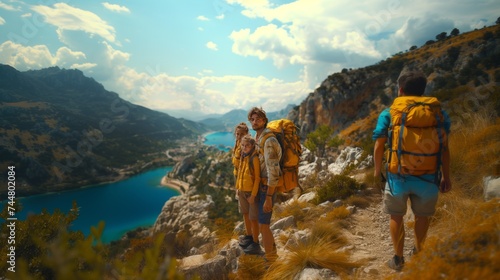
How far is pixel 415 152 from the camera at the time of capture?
2566 mm

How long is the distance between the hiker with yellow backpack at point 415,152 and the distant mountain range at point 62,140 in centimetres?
9617

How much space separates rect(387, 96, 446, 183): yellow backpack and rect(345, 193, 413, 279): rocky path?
1355 millimetres

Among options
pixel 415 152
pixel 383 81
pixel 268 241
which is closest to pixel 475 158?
pixel 415 152

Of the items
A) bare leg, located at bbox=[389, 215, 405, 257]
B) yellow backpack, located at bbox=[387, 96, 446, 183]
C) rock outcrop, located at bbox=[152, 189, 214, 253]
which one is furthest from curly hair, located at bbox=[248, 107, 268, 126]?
rock outcrop, located at bbox=[152, 189, 214, 253]

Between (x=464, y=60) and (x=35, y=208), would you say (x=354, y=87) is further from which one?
(x=35, y=208)

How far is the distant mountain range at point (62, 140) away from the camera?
254ft

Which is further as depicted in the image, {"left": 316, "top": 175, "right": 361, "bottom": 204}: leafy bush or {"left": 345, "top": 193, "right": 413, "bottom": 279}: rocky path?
{"left": 316, "top": 175, "right": 361, "bottom": 204}: leafy bush

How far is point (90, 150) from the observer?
10394 centimetres

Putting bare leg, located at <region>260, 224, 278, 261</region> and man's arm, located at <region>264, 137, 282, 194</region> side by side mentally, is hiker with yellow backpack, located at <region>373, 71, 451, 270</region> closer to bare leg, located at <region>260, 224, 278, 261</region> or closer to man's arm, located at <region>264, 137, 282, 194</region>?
man's arm, located at <region>264, 137, 282, 194</region>

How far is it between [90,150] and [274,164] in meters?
122

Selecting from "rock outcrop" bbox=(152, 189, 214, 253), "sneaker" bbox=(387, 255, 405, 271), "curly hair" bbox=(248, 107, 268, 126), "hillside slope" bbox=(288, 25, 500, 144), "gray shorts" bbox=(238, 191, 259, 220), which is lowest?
"rock outcrop" bbox=(152, 189, 214, 253)

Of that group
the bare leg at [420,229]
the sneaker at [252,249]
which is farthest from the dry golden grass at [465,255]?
the sneaker at [252,249]

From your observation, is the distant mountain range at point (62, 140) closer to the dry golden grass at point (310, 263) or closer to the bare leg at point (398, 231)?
the dry golden grass at point (310, 263)

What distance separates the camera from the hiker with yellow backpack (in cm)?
253
